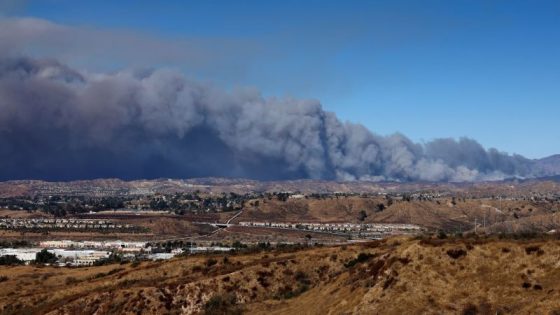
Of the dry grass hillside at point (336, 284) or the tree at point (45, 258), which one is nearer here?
the dry grass hillside at point (336, 284)

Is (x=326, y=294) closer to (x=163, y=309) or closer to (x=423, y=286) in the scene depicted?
(x=423, y=286)

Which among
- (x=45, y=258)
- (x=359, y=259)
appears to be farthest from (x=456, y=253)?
(x=45, y=258)

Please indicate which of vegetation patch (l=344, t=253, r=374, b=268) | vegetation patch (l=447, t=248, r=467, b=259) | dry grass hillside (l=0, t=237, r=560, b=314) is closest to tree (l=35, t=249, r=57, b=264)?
dry grass hillside (l=0, t=237, r=560, b=314)

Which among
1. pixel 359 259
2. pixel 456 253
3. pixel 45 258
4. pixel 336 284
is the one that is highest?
pixel 456 253

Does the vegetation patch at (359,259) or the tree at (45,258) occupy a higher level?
the vegetation patch at (359,259)

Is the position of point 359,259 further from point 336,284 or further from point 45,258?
point 45,258

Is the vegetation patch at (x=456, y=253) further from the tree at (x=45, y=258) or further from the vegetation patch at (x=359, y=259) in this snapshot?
the tree at (x=45, y=258)

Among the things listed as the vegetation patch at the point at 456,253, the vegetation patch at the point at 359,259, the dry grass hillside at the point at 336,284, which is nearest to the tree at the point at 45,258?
the dry grass hillside at the point at 336,284

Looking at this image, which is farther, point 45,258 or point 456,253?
point 45,258

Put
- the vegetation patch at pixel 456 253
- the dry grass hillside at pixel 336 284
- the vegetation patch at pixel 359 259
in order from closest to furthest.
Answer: the dry grass hillside at pixel 336 284
the vegetation patch at pixel 456 253
the vegetation patch at pixel 359 259
